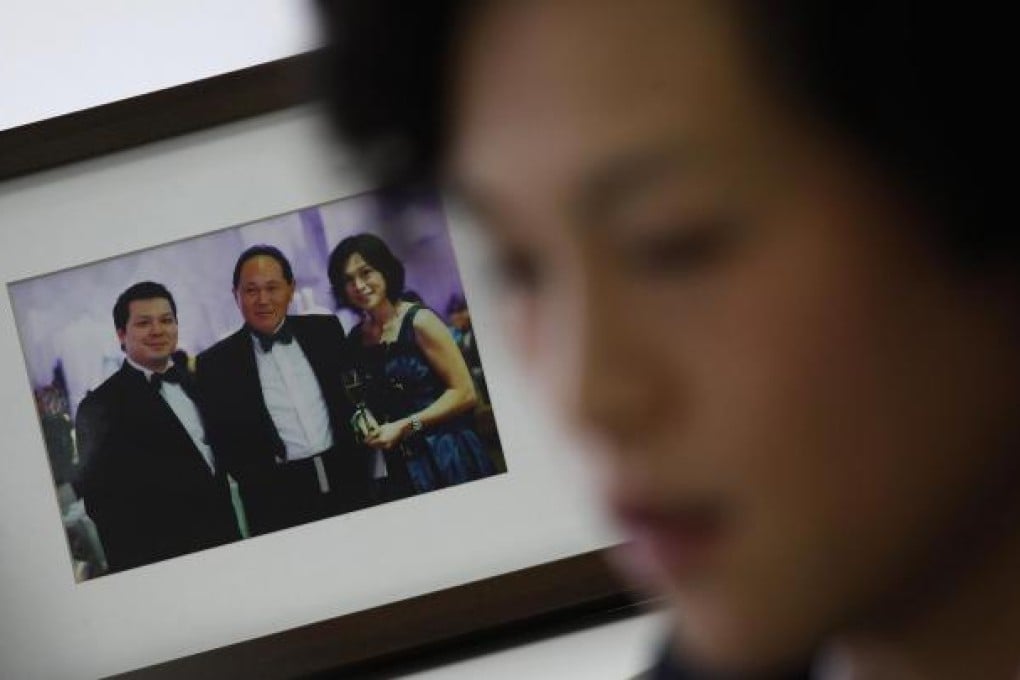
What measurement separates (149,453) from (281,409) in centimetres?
7

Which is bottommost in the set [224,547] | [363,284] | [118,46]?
[224,547]

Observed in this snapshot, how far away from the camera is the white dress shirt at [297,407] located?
65 centimetres

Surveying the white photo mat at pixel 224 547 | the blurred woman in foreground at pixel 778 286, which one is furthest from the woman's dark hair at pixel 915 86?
the white photo mat at pixel 224 547

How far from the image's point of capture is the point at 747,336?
215 millimetres

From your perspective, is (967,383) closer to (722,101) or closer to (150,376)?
(722,101)

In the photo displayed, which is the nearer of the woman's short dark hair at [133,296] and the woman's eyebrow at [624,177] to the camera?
the woman's eyebrow at [624,177]

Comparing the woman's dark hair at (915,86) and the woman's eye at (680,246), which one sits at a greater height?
the woman's dark hair at (915,86)

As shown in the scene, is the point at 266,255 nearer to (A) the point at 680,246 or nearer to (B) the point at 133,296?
(B) the point at 133,296

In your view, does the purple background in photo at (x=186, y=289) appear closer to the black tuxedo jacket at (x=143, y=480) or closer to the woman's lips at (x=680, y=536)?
the black tuxedo jacket at (x=143, y=480)

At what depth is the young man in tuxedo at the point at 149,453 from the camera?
646mm

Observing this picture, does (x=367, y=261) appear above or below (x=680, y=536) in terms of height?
above

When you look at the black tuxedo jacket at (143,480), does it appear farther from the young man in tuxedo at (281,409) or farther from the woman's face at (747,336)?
the woman's face at (747,336)

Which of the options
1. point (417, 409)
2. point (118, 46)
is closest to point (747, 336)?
point (417, 409)

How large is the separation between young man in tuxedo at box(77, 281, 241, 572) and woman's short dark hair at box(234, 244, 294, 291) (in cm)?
3
